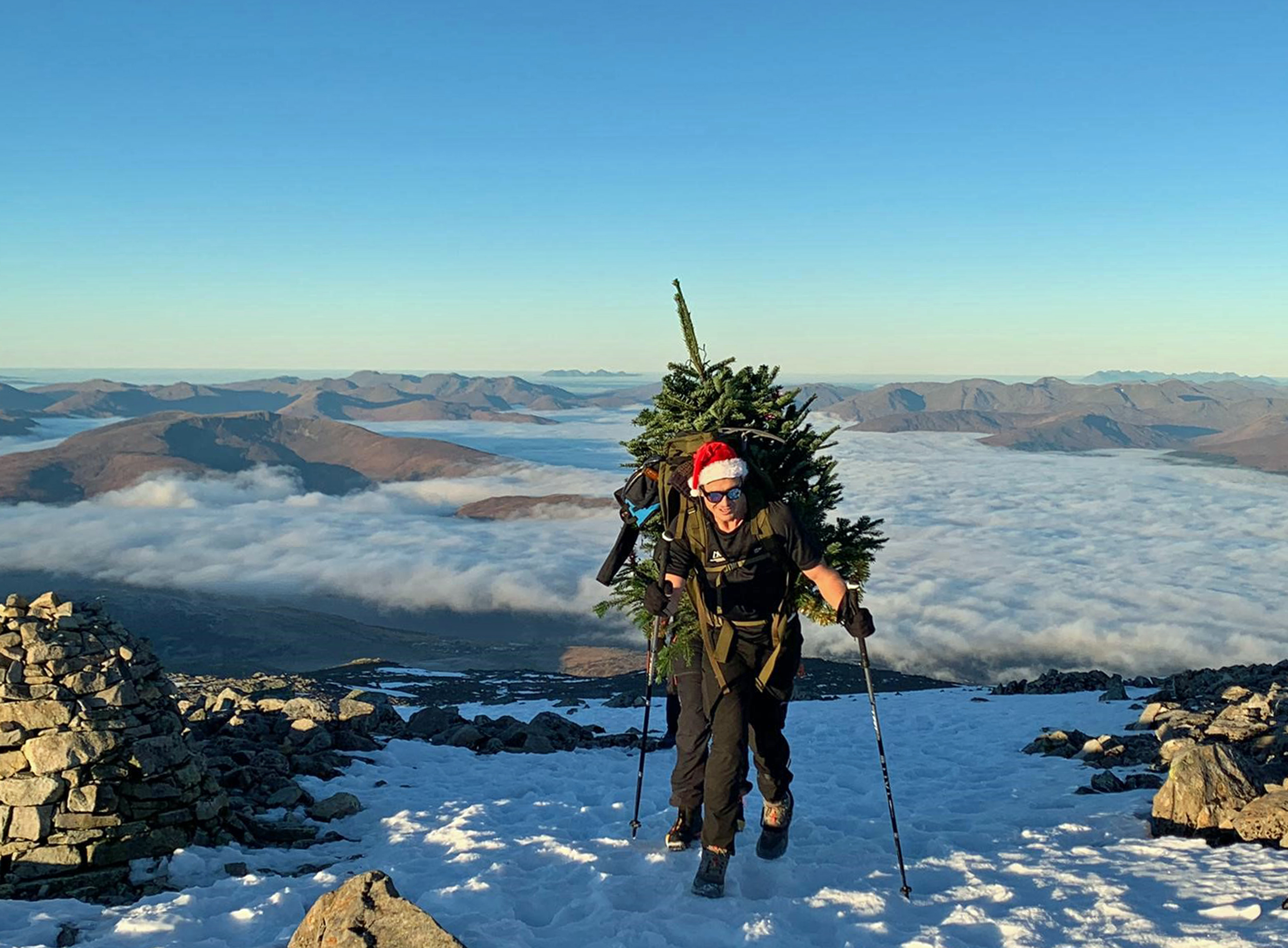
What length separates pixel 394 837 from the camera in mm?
9070

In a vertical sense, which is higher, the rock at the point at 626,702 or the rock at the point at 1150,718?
the rock at the point at 1150,718

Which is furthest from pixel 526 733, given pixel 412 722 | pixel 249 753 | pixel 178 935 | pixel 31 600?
pixel 178 935

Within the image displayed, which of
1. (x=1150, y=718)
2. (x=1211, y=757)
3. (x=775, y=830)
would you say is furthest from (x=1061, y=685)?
(x=775, y=830)

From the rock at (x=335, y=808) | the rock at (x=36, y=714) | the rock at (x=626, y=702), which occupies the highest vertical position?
the rock at (x=36, y=714)

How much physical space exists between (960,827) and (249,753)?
8.71 metres

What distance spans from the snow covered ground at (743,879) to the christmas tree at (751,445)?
7.46ft

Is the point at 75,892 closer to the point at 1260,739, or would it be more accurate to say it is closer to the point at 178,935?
the point at 178,935

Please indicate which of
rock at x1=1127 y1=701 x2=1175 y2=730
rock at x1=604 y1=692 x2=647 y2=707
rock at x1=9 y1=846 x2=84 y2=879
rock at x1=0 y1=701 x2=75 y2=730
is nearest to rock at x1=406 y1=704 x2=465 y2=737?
rock at x1=0 y1=701 x2=75 y2=730

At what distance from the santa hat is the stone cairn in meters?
6.05

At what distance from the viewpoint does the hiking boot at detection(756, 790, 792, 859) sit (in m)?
7.66

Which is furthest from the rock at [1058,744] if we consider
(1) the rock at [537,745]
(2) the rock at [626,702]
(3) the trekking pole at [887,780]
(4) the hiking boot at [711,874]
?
(2) the rock at [626,702]

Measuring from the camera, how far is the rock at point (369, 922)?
534 centimetres

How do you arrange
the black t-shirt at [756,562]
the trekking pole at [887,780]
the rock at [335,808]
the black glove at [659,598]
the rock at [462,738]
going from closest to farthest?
the trekking pole at [887,780] < the black t-shirt at [756,562] < the black glove at [659,598] < the rock at [335,808] < the rock at [462,738]

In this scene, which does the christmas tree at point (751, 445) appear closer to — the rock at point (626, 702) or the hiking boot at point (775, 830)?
the hiking boot at point (775, 830)
